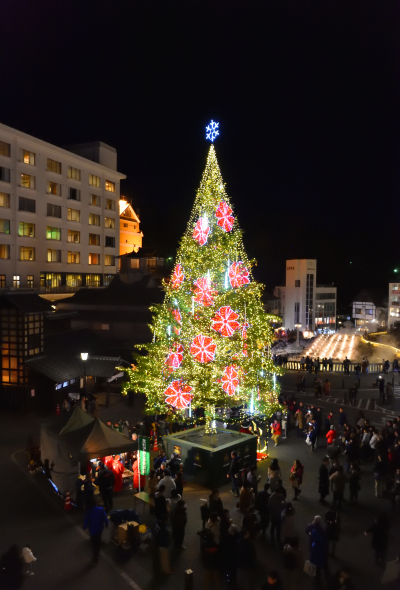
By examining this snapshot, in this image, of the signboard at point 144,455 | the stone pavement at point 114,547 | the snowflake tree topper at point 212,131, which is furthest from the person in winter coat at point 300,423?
the snowflake tree topper at point 212,131

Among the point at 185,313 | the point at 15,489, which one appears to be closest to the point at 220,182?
the point at 185,313

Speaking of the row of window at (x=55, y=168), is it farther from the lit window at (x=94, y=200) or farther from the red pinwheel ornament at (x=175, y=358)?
the red pinwheel ornament at (x=175, y=358)

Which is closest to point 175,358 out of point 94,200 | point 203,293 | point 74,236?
point 203,293

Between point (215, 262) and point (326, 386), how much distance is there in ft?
48.5

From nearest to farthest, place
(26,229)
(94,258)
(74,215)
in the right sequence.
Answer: (26,229), (74,215), (94,258)

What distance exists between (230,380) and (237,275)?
12.0ft

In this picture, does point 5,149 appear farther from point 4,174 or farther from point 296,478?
point 296,478

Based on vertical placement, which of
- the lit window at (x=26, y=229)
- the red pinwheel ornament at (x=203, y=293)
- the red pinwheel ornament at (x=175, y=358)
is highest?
the lit window at (x=26, y=229)

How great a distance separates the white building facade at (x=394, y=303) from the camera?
267 feet

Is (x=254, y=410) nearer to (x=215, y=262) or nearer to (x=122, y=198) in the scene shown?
(x=215, y=262)

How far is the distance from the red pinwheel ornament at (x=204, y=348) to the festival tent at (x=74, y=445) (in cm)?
346

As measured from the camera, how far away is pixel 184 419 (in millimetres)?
17359

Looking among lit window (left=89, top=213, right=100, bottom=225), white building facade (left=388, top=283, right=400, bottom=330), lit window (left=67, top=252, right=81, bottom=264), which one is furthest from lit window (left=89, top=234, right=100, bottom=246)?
white building facade (left=388, top=283, right=400, bottom=330)

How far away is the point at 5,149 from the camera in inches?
1597
